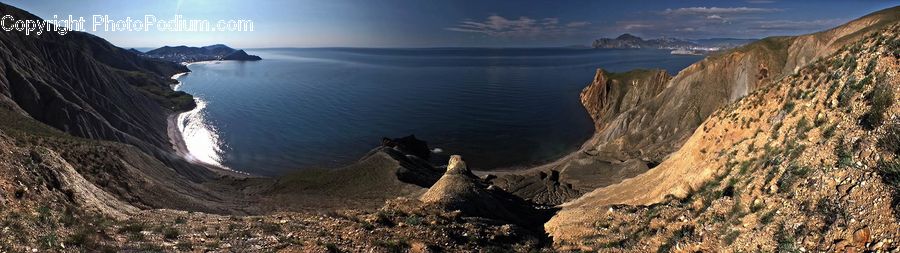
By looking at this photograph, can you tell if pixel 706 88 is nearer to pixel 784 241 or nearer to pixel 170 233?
pixel 784 241

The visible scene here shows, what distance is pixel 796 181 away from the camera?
15078 mm

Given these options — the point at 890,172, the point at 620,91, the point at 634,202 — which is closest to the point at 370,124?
the point at 620,91

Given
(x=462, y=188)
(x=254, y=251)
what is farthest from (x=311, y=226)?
(x=462, y=188)

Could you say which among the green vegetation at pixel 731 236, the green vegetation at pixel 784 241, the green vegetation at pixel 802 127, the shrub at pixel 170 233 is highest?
the green vegetation at pixel 802 127

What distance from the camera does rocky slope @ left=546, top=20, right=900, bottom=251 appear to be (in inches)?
Answer: 487

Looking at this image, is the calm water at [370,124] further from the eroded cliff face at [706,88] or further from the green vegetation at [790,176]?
the green vegetation at [790,176]

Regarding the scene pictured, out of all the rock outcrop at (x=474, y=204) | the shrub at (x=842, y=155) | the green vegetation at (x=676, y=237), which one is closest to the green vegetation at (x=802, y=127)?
the shrub at (x=842, y=155)

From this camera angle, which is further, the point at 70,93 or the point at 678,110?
the point at 678,110

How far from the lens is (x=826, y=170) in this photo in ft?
46.6

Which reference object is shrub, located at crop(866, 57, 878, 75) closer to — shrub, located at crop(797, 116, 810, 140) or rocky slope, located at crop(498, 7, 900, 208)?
shrub, located at crop(797, 116, 810, 140)

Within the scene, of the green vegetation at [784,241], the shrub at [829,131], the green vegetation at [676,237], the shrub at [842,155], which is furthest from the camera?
the green vegetation at [676,237]

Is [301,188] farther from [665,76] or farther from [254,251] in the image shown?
[665,76]

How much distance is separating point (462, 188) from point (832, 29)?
65.4 metres

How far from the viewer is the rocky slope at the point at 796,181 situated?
12.4 meters
